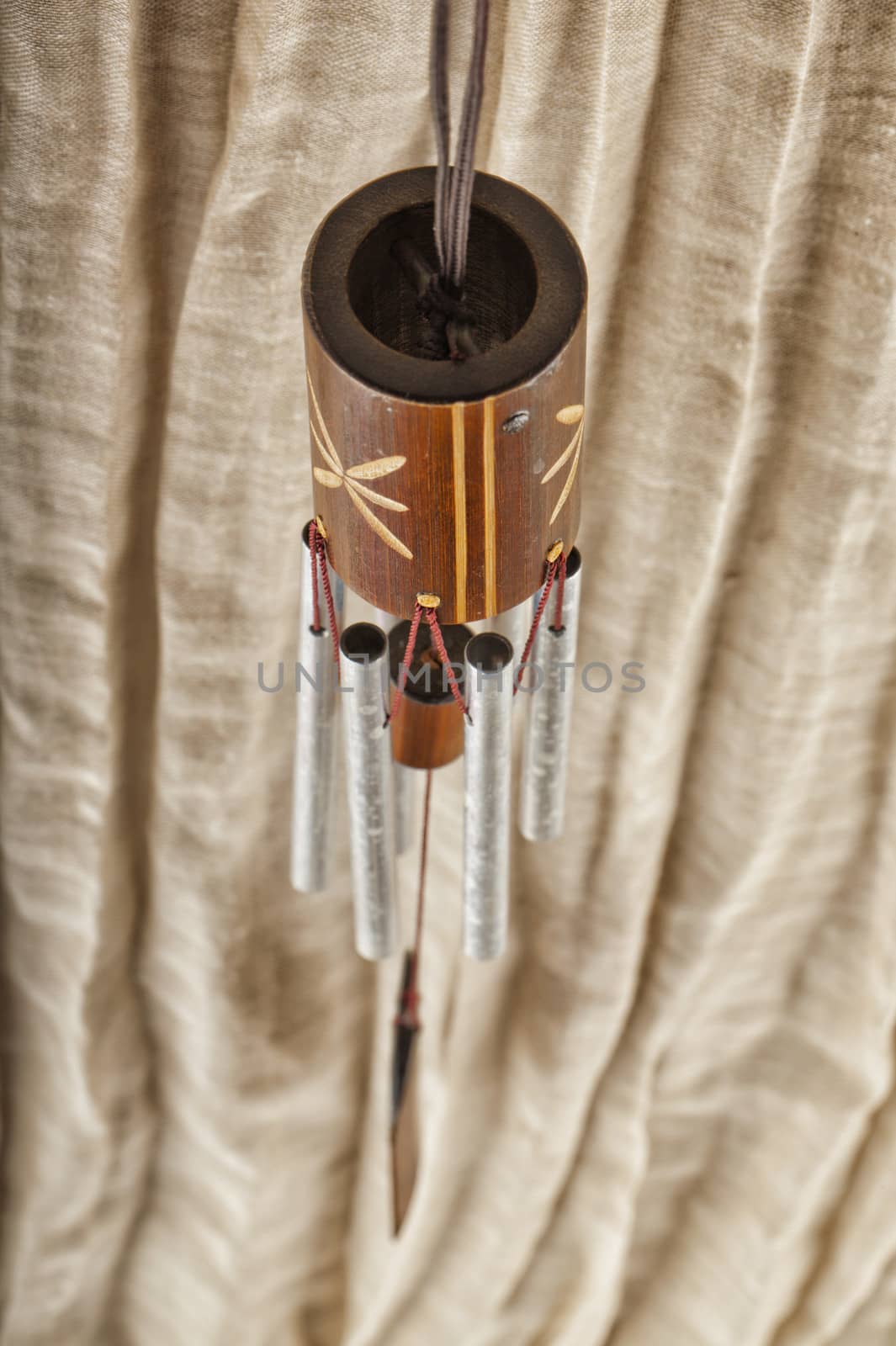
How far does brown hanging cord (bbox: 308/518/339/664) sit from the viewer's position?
29.3 inches

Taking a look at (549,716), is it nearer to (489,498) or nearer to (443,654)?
(443,654)

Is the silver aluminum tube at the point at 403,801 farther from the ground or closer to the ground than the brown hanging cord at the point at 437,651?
closer to the ground

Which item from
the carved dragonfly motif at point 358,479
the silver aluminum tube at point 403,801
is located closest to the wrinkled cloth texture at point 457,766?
the silver aluminum tube at point 403,801

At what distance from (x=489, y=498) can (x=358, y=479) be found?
6cm

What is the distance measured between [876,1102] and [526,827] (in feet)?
2.19

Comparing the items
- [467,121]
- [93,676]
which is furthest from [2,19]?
[93,676]

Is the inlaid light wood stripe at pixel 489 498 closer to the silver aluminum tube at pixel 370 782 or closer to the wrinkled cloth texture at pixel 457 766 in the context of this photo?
the silver aluminum tube at pixel 370 782

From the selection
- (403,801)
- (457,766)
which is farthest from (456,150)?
(457,766)

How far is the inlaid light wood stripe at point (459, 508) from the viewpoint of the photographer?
62 cm

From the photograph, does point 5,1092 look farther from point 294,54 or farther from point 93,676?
point 294,54

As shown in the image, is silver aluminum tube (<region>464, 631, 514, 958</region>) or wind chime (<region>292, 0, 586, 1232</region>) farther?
silver aluminum tube (<region>464, 631, 514, 958</region>)

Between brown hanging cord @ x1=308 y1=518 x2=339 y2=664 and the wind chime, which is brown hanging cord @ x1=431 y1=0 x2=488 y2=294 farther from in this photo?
brown hanging cord @ x1=308 y1=518 x2=339 y2=664

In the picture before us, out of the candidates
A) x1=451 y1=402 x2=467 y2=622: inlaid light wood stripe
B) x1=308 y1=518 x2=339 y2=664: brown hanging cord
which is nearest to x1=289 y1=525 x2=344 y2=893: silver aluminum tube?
x1=308 y1=518 x2=339 y2=664: brown hanging cord

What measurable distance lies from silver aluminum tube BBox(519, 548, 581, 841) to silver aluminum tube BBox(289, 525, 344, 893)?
0.13m
